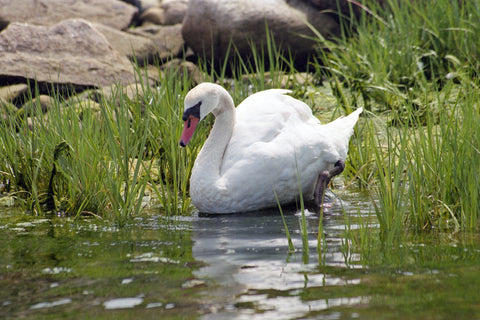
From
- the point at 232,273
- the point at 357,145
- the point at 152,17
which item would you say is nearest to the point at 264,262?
the point at 232,273

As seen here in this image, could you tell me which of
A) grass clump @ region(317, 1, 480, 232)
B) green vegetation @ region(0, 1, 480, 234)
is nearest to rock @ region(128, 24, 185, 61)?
green vegetation @ region(0, 1, 480, 234)

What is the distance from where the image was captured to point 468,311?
2432mm

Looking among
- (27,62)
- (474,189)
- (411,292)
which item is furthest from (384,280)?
(27,62)

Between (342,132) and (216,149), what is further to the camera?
(342,132)

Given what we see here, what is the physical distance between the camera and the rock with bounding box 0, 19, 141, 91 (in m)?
8.67

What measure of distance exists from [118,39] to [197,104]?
21.8ft

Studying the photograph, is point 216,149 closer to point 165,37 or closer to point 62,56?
point 62,56

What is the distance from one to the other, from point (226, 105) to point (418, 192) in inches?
66.5

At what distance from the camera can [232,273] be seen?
3.11 meters

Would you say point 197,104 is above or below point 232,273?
above

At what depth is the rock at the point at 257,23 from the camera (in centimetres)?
996

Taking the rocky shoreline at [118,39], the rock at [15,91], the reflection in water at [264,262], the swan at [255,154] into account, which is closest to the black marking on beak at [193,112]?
the swan at [255,154]

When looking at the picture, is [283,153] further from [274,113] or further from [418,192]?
[418,192]

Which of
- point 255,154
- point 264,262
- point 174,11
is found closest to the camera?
point 264,262
